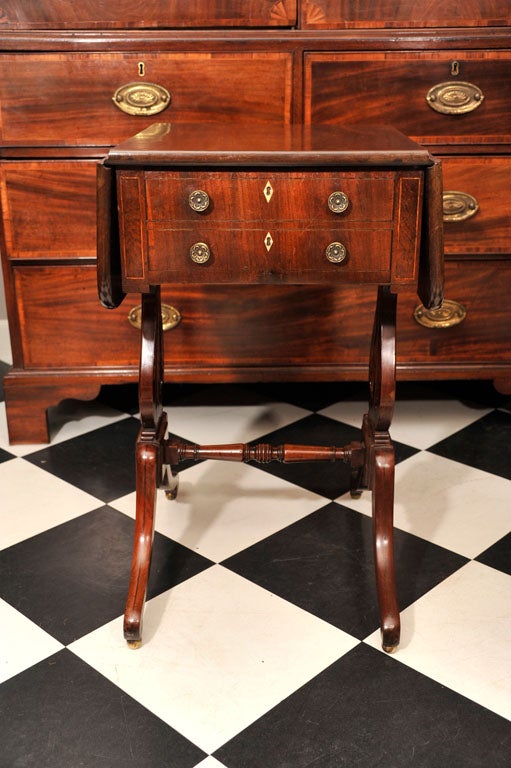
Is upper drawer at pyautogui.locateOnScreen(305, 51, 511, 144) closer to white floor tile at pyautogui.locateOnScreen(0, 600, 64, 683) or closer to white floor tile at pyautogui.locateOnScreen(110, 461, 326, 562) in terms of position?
white floor tile at pyautogui.locateOnScreen(110, 461, 326, 562)

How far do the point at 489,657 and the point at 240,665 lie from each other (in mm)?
406

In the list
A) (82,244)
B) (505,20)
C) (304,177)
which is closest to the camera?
(304,177)

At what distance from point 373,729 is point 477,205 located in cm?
124

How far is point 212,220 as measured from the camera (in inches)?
50.2

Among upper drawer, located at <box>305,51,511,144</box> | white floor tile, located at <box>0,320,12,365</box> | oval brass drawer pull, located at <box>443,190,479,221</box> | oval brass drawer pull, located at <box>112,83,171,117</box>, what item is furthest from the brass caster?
white floor tile, located at <box>0,320,12,365</box>

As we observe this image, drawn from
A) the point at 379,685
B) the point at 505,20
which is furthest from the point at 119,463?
the point at 505,20

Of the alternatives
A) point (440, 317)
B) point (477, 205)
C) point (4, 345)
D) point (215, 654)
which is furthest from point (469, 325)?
point (4, 345)

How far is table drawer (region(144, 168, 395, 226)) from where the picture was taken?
126cm

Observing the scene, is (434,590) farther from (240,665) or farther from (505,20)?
(505,20)

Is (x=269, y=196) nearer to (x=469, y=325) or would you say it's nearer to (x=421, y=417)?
(x=469, y=325)

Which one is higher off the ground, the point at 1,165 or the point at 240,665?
the point at 1,165

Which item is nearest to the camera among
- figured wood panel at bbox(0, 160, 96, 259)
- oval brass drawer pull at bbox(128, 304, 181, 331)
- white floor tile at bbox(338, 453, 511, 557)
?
white floor tile at bbox(338, 453, 511, 557)

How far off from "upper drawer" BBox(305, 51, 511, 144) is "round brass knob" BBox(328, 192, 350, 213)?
0.71 m

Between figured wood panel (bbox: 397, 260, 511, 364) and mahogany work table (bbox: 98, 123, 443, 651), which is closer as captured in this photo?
mahogany work table (bbox: 98, 123, 443, 651)
